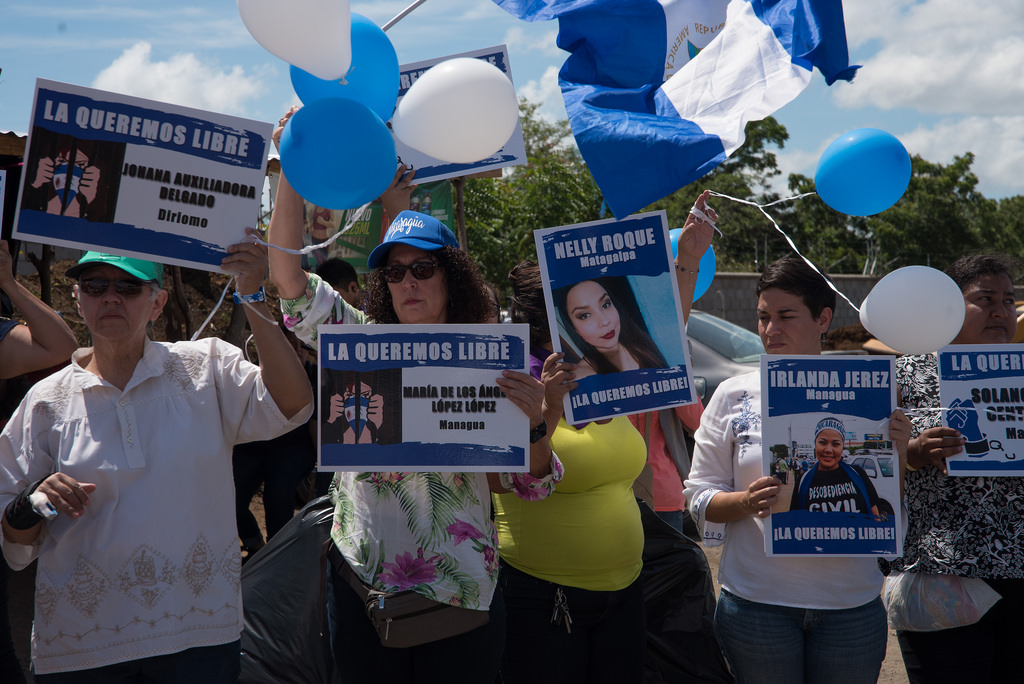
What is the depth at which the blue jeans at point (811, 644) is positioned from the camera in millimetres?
2684

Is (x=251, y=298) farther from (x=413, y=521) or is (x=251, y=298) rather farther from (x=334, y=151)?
(x=413, y=521)

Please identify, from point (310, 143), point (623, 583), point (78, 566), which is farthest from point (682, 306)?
point (78, 566)

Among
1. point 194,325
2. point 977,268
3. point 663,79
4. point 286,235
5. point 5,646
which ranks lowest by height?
point 5,646

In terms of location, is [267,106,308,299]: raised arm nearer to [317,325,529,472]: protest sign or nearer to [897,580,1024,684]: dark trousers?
[317,325,529,472]: protest sign

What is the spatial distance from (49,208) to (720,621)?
2.30 metres

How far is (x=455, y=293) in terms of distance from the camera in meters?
2.68

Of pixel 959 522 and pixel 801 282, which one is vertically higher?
pixel 801 282

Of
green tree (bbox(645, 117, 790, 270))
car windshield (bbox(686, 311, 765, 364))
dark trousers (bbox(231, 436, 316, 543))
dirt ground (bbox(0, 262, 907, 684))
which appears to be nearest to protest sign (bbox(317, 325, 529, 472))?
dirt ground (bbox(0, 262, 907, 684))

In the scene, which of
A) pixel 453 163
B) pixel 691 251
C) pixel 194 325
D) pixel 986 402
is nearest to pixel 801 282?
pixel 691 251

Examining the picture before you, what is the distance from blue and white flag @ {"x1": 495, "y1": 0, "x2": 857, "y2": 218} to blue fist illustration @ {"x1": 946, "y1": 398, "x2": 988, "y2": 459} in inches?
44.8

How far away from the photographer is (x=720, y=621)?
2.88 m

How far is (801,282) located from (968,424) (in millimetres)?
715

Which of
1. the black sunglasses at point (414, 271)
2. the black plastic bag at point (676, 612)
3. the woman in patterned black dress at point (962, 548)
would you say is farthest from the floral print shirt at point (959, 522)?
the black sunglasses at point (414, 271)

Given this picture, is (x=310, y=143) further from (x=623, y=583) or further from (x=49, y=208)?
(x=623, y=583)
